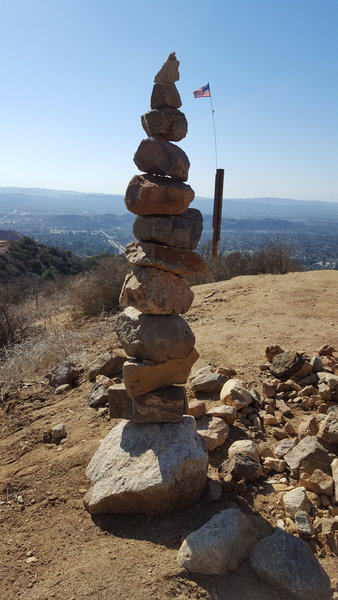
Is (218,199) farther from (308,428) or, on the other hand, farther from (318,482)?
(318,482)

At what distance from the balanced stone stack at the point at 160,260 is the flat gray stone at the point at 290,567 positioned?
1507 millimetres

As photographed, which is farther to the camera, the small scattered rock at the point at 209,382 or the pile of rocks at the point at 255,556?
the small scattered rock at the point at 209,382

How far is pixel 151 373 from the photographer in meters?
4.40

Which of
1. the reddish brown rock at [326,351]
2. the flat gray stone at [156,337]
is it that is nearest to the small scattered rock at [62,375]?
the flat gray stone at [156,337]

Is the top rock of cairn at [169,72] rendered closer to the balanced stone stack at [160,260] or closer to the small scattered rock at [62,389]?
the balanced stone stack at [160,260]

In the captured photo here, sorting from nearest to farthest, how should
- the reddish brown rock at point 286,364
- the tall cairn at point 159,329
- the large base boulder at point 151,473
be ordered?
the large base boulder at point 151,473 → the tall cairn at point 159,329 → the reddish brown rock at point 286,364

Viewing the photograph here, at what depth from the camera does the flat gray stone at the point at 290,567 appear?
3.01 m

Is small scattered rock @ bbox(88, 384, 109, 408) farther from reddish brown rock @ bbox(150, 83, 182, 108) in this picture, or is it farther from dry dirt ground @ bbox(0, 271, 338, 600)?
reddish brown rock @ bbox(150, 83, 182, 108)

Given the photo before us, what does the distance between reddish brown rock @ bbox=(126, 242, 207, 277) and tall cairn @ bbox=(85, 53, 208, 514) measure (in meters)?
0.01

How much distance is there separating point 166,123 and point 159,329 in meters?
2.10

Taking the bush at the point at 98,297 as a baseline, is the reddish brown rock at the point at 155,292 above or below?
above

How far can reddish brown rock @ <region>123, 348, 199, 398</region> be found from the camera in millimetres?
4355

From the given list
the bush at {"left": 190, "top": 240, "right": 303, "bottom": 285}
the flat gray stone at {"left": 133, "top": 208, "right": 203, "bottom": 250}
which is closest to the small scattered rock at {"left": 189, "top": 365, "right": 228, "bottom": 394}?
the flat gray stone at {"left": 133, "top": 208, "right": 203, "bottom": 250}

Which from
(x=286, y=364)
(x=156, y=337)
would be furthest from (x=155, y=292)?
(x=286, y=364)
